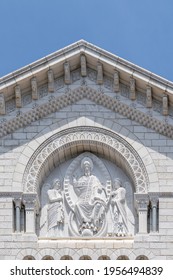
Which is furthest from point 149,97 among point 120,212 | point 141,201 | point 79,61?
point 120,212

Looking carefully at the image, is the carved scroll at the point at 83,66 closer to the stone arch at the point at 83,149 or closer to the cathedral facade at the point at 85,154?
the cathedral facade at the point at 85,154

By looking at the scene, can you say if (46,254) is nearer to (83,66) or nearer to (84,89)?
(84,89)

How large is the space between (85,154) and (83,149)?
5.1 inches

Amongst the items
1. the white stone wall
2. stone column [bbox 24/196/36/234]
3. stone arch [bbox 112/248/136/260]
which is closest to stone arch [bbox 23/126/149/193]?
the white stone wall

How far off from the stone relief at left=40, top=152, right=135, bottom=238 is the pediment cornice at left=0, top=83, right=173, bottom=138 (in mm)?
1256

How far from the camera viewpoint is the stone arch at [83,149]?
2008 inches

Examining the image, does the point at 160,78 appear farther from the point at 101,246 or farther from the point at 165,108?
the point at 101,246

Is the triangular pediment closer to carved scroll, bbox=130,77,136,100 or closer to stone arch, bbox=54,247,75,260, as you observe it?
carved scroll, bbox=130,77,136,100

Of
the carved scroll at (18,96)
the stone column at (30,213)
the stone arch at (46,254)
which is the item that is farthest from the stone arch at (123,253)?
the carved scroll at (18,96)

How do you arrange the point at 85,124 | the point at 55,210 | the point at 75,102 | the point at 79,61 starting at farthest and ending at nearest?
1. the point at 79,61
2. the point at 75,102
3. the point at 85,124
4. the point at 55,210

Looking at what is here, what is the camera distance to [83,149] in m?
51.7

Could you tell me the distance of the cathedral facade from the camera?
166ft

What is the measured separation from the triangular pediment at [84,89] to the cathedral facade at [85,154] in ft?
0.08

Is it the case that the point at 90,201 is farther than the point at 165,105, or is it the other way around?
the point at 165,105
